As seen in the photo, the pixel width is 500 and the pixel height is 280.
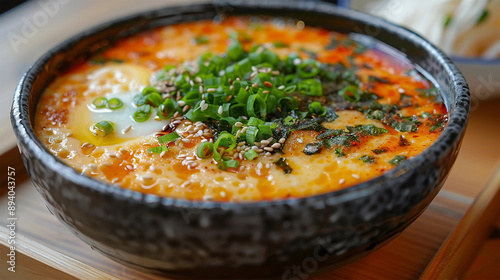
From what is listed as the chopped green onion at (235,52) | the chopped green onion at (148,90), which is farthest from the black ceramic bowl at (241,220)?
the chopped green onion at (235,52)

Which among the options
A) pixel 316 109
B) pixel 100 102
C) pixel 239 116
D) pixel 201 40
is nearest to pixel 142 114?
pixel 100 102

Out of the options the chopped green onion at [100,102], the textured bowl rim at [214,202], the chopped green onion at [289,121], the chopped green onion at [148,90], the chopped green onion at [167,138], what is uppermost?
the textured bowl rim at [214,202]

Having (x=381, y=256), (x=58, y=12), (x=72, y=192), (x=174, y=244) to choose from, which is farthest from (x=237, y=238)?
(x=58, y=12)

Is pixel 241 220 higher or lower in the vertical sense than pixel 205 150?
higher

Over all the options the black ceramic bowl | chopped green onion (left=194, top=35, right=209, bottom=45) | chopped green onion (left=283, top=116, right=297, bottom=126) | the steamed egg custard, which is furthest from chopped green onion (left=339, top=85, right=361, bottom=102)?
chopped green onion (left=194, top=35, right=209, bottom=45)

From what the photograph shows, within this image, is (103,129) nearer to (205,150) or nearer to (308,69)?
(205,150)

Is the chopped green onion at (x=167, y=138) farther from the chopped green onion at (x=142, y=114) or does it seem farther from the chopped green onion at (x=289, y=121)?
the chopped green onion at (x=289, y=121)

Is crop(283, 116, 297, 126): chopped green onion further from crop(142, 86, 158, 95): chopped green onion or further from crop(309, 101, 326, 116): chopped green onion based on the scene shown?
crop(142, 86, 158, 95): chopped green onion
